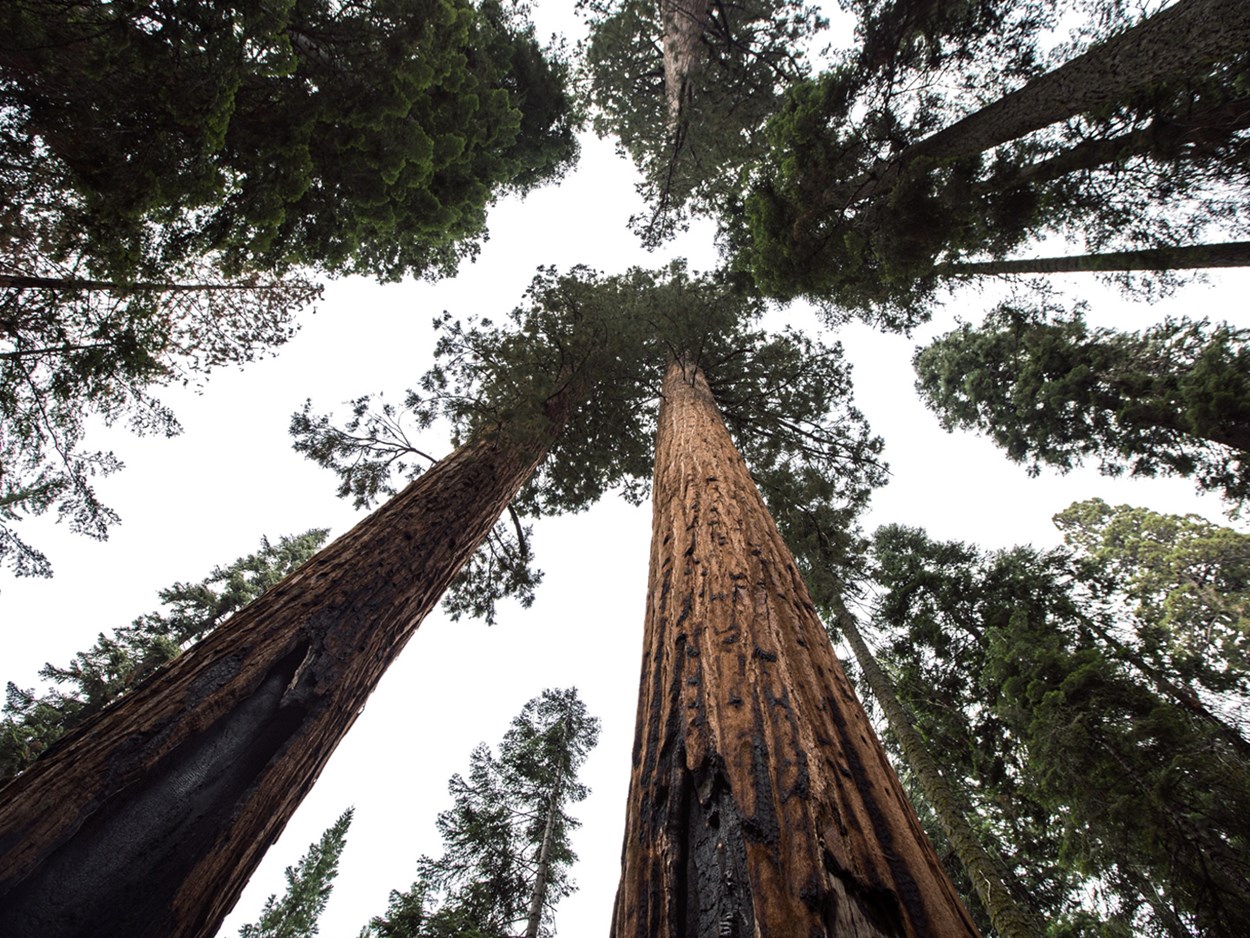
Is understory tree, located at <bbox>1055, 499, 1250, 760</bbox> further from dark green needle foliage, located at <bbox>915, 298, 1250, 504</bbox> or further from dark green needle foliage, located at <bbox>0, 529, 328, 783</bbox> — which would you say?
dark green needle foliage, located at <bbox>0, 529, 328, 783</bbox>

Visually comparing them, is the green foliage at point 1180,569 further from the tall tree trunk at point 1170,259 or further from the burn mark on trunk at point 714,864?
the burn mark on trunk at point 714,864

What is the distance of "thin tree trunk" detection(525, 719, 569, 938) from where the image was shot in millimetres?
7426

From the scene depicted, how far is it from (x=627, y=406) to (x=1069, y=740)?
20.4ft

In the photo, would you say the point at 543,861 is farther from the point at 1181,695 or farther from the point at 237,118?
the point at 237,118

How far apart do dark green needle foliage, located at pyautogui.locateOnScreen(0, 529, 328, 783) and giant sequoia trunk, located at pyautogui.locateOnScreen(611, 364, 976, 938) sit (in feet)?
28.1

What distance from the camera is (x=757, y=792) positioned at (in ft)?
4.33

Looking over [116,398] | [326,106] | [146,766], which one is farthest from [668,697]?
[116,398]

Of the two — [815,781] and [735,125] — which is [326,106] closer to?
[815,781]

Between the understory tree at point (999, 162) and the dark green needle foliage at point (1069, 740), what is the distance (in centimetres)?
480

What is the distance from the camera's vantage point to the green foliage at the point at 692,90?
32.6ft

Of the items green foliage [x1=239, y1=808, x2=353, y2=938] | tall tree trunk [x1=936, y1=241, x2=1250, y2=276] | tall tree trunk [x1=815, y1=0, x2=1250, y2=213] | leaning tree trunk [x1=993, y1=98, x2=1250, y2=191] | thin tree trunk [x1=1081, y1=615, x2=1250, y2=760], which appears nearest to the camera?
tall tree trunk [x1=815, y1=0, x2=1250, y2=213]

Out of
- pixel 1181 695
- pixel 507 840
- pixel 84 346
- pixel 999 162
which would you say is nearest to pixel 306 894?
pixel 507 840

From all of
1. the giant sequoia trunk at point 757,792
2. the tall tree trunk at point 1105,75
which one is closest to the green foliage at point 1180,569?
the tall tree trunk at point 1105,75

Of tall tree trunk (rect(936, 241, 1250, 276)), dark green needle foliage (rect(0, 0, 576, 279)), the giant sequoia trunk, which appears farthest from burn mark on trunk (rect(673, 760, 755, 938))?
tall tree trunk (rect(936, 241, 1250, 276))
